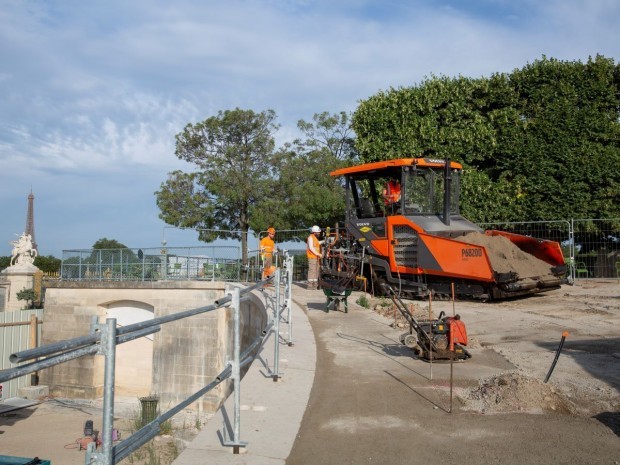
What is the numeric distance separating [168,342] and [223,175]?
1592cm

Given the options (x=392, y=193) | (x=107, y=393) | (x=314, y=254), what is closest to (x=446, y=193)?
(x=392, y=193)

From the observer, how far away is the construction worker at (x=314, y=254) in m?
16.2

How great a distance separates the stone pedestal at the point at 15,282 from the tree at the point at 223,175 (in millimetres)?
9353

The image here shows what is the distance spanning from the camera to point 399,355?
8.29 metres

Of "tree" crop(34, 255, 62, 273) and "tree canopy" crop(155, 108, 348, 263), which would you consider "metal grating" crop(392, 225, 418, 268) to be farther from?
"tree" crop(34, 255, 62, 273)

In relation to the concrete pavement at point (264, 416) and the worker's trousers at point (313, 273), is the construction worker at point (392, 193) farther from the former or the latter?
the concrete pavement at point (264, 416)

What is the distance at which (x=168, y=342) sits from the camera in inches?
869

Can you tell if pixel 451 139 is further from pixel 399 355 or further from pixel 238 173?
pixel 399 355

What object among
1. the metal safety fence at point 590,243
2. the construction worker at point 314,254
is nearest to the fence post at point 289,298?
the construction worker at point 314,254

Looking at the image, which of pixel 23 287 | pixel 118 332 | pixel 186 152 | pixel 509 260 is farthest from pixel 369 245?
pixel 186 152

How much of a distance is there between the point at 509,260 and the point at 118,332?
1295 centimetres

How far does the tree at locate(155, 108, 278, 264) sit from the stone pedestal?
9.35 meters

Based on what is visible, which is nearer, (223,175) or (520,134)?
(520,134)

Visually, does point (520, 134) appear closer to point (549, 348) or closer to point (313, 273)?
point (313, 273)
